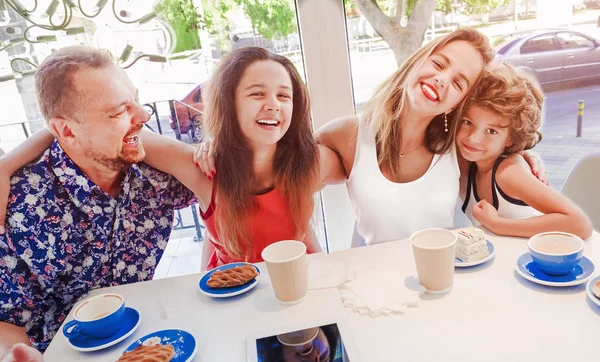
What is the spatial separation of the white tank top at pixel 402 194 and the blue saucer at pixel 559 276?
0.45 meters

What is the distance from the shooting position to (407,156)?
1567 mm

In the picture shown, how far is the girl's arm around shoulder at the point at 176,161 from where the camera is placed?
4.68 feet

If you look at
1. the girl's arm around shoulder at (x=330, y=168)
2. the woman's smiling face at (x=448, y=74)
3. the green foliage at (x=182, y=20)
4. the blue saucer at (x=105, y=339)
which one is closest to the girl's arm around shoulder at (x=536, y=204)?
the woman's smiling face at (x=448, y=74)

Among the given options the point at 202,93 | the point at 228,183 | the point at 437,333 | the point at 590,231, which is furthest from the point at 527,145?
the point at 202,93

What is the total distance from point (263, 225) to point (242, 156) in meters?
0.26

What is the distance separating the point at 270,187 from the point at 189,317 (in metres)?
0.60

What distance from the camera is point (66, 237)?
1.31m

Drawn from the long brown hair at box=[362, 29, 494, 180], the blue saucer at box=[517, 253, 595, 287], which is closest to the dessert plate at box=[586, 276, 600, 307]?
the blue saucer at box=[517, 253, 595, 287]

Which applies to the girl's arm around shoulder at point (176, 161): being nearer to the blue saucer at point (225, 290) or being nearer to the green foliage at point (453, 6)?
the blue saucer at point (225, 290)

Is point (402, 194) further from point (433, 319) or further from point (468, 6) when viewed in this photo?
point (468, 6)

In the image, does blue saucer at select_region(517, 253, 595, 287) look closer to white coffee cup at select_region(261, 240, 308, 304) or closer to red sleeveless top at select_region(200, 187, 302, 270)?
white coffee cup at select_region(261, 240, 308, 304)

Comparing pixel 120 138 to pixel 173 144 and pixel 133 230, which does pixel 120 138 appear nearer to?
pixel 173 144

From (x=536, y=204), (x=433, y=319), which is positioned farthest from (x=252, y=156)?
(x=536, y=204)

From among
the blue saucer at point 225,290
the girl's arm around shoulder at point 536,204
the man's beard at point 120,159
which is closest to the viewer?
the blue saucer at point 225,290
